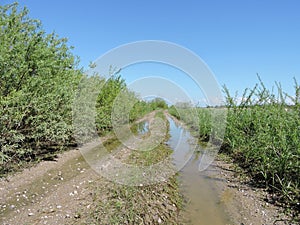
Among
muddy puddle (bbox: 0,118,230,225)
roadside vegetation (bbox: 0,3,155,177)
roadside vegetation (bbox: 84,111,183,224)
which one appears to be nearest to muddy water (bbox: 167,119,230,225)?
muddy puddle (bbox: 0,118,230,225)

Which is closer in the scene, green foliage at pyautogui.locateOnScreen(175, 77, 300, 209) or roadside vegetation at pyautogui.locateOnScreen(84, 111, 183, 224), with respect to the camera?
roadside vegetation at pyautogui.locateOnScreen(84, 111, 183, 224)

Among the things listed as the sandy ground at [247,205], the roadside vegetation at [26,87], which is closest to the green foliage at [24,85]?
the roadside vegetation at [26,87]

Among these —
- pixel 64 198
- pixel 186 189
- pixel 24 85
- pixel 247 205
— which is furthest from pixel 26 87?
pixel 247 205

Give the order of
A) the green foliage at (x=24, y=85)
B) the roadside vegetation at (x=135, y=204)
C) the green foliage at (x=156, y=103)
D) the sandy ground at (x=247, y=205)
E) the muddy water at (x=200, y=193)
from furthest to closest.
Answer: the green foliage at (x=156, y=103) < the green foliage at (x=24, y=85) < the muddy water at (x=200, y=193) < the sandy ground at (x=247, y=205) < the roadside vegetation at (x=135, y=204)

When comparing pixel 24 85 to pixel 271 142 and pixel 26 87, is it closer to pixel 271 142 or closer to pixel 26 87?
pixel 26 87

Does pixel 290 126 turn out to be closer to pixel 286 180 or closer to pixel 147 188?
pixel 286 180

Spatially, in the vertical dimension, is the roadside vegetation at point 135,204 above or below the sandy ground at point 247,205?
below

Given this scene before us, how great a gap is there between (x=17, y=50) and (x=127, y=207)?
174 inches

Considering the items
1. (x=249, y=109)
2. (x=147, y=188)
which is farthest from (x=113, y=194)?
(x=249, y=109)

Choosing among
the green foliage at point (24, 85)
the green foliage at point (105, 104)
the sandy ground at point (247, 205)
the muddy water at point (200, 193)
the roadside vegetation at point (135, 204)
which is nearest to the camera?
the roadside vegetation at point (135, 204)

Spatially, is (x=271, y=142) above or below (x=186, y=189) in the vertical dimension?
above

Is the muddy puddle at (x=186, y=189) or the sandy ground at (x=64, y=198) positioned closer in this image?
the sandy ground at (x=64, y=198)

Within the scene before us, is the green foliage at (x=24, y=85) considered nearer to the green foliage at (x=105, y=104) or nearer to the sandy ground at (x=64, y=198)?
the sandy ground at (x=64, y=198)

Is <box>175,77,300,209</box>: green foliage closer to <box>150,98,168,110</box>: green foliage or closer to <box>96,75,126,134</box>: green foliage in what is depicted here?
<box>96,75,126,134</box>: green foliage
